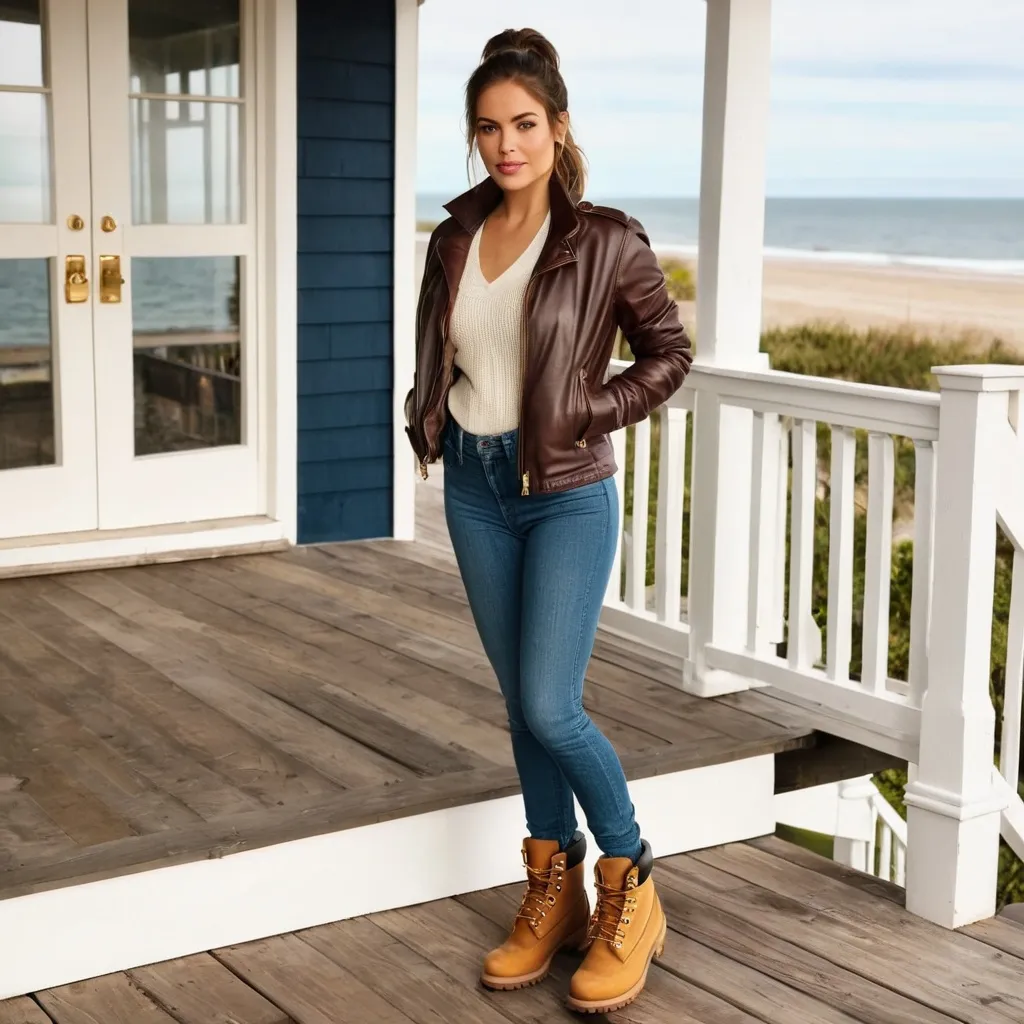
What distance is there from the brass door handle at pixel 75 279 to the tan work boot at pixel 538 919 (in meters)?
2.98

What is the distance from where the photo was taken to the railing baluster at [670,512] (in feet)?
13.3

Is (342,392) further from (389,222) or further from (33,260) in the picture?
(33,260)

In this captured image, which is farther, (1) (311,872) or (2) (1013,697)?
(2) (1013,697)

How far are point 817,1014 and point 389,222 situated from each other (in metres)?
3.63

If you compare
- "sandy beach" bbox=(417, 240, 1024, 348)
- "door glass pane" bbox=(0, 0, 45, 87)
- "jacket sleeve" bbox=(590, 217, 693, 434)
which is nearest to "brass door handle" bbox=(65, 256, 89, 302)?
"door glass pane" bbox=(0, 0, 45, 87)

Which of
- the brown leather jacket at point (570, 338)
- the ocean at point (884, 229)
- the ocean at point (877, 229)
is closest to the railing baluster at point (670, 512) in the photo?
the brown leather jacket at point (570, 338)

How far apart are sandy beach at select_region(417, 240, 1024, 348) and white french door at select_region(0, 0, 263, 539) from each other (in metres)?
23.6

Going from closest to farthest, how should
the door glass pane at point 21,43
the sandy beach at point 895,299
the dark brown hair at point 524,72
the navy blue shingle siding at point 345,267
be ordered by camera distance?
the dark brown hair at point 524,72 → the door glass pane at point 21,43 → the navy blue shingle siding at point 345,267 → the sandy beach at point 895,299

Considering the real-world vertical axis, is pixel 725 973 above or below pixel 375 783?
below

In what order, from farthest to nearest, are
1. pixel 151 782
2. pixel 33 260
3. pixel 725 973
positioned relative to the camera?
pixel 33 260
pixel 151 782
pixel 725 973

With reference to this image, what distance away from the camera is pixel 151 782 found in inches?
125

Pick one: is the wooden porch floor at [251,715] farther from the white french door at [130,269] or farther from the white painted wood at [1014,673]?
the white painted wood at [1014,673]

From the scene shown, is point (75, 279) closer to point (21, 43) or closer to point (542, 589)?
point (21, 43)

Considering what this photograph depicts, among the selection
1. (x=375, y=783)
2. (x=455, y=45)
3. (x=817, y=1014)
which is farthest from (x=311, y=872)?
(x=455, y=45)
